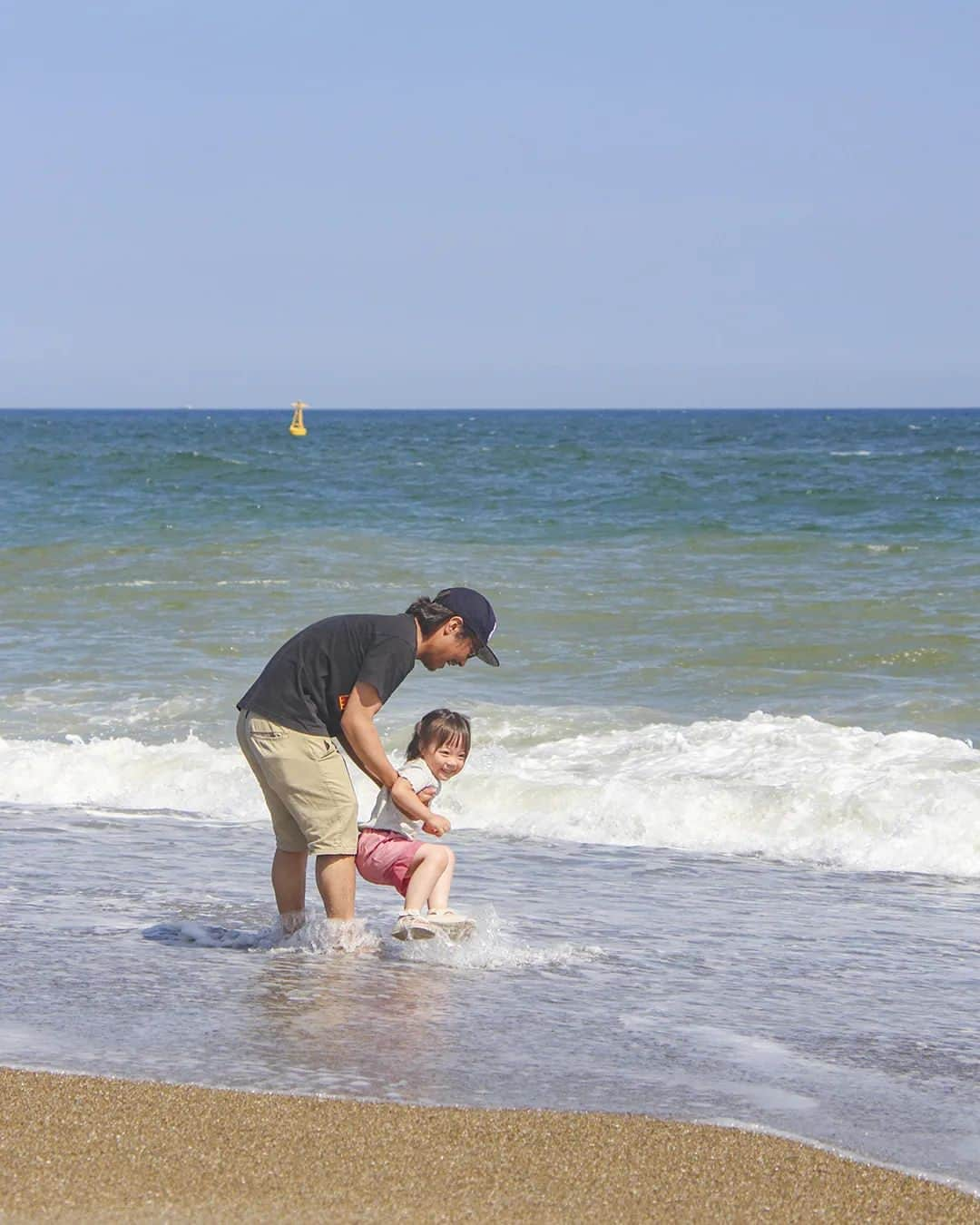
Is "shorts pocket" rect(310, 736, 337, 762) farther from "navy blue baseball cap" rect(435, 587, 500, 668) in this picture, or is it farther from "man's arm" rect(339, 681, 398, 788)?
"navy blue baseball cap" rect(435, 587, 500, 668)

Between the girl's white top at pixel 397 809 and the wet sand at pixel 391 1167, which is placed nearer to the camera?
the wet sand at pixel 391 1167

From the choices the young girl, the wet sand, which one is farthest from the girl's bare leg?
the wet sand

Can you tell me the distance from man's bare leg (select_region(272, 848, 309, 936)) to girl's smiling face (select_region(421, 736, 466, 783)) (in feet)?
1.81

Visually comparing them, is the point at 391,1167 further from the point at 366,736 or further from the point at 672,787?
the point at 672,787

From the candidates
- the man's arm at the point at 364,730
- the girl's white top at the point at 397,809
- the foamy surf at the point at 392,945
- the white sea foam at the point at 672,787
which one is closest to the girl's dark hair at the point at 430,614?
the man's arm at the point at 364,730

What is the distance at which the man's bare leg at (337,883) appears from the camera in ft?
18.2

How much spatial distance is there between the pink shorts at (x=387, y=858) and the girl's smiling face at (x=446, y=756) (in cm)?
27

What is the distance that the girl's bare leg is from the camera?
18.2 feet

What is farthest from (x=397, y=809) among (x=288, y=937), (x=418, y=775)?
(x=288, y=937)

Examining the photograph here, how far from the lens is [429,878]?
219 inches

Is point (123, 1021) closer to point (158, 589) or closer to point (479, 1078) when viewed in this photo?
point (479, 1078)

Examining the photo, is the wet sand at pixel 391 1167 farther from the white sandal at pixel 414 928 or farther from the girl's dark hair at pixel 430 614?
the girl's dark hair at pixel 430 614

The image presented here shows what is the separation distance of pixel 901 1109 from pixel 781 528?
19.6 m

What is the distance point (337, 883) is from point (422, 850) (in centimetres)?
31
